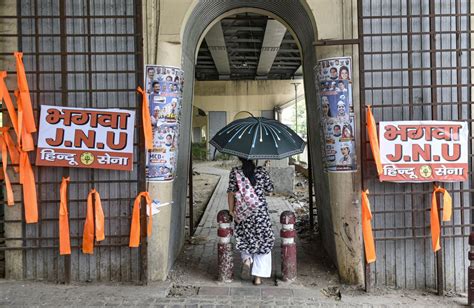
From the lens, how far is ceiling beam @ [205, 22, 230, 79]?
540 inches

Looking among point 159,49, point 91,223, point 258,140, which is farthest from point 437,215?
point 91,223

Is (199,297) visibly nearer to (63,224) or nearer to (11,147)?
(63,224)

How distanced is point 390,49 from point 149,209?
141 inches

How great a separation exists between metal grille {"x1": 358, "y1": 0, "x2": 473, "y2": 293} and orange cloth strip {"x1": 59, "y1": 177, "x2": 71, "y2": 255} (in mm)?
3689

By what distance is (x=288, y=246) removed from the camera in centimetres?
523

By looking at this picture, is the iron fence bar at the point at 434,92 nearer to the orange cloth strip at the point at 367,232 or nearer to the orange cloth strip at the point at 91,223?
the orange cloth strip at the point at 367,232

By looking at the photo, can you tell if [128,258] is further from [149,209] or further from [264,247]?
[264,247]

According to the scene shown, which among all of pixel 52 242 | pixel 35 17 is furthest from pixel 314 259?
pixel 35 17

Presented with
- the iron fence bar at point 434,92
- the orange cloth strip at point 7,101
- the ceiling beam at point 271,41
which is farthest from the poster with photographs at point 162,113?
the ceiling beam at point 271,41

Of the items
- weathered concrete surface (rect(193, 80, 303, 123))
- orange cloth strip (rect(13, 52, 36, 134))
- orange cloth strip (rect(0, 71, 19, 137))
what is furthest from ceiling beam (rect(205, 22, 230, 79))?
orange cloth strip (rect(0, 71, 19, 137))

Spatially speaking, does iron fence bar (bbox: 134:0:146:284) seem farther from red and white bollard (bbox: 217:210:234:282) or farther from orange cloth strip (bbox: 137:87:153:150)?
red and white bollard (bbox: 217:210:234:282)

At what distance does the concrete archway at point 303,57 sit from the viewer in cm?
559

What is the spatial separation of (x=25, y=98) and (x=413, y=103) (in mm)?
4681

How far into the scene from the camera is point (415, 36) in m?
5.15
